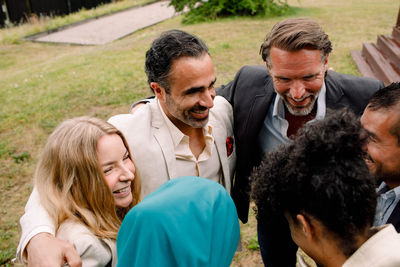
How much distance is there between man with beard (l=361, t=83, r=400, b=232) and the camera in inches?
65.7

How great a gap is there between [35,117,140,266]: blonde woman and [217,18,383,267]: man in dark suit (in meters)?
0.99

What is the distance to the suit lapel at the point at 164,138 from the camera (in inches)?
84.1

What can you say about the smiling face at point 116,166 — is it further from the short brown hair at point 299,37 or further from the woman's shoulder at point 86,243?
the short brown hair at point 299,37

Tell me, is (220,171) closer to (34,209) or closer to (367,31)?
(34,209)

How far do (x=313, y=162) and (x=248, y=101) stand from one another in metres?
1.32

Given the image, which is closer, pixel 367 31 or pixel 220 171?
pixel 220 171

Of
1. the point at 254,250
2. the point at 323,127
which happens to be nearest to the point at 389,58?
the point at 254,250

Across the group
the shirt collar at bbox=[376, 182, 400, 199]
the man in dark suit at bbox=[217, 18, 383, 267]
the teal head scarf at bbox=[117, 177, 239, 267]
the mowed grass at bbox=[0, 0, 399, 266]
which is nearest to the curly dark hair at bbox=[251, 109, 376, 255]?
the teal head scarf at bbox=[117, 177, 239, 267]

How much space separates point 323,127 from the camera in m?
1.23

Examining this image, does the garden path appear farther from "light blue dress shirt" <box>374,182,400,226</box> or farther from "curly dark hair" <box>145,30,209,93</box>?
"light blue dress shirt" <box>374,182,400,226</box>

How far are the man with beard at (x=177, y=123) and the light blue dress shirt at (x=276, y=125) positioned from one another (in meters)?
0.33

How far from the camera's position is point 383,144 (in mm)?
1691

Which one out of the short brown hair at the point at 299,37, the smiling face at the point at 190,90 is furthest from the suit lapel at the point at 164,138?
the short brown hair at the point at 299,37

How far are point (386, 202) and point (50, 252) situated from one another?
1761mm
